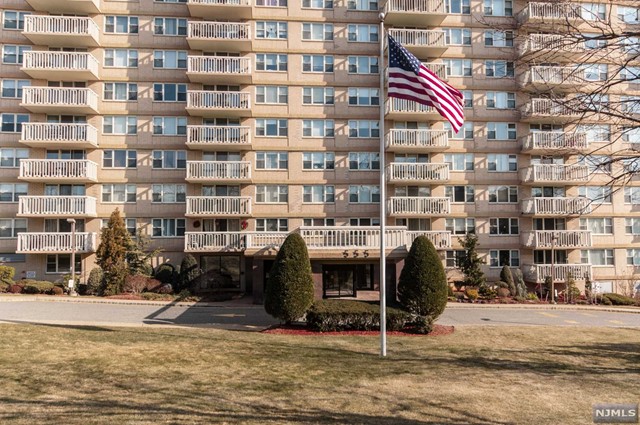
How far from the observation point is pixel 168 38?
3139 cm

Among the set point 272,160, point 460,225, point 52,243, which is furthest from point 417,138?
point 52,243

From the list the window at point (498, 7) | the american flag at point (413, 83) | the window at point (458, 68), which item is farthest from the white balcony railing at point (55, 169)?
the window at point (498, 7)

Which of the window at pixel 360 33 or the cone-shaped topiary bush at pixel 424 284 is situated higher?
the window at pixel 360 33

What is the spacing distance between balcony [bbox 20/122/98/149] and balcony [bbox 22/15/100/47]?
5770 millimetres

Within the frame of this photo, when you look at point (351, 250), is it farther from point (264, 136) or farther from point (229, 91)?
point (229, 91)

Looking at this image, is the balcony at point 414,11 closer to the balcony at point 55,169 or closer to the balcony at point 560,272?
the balcony at point 560,272

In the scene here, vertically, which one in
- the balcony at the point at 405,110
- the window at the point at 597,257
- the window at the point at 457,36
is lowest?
the window at the point at 597,257

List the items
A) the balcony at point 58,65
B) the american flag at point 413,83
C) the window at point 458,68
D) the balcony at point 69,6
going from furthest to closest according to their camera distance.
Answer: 1. the window at point 458,68
2. the balcony at point 69,6
3. the balcony at point 58,65
4. the american flag at point 413,83

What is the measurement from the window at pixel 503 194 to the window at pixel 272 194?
15.0 meters

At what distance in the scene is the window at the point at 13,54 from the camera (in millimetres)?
30312

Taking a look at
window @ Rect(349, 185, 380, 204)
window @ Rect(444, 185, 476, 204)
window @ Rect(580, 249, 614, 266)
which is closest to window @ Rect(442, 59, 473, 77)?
window @ Rect(444, 185, 476, 204)

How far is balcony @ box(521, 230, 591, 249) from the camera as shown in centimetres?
3116

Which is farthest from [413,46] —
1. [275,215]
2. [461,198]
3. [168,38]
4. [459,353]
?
[459,353]

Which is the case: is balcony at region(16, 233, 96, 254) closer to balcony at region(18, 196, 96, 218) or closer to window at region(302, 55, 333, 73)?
balcony at region(18, 196, 96, 218)
